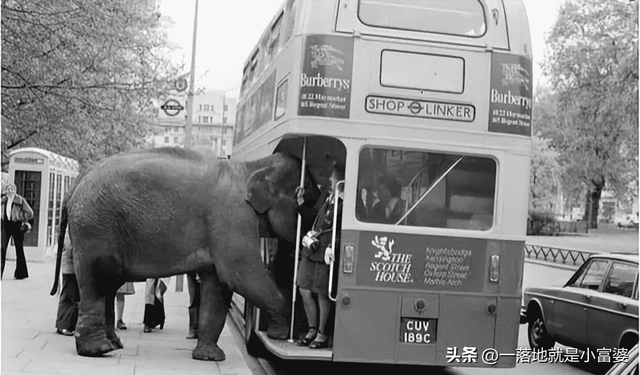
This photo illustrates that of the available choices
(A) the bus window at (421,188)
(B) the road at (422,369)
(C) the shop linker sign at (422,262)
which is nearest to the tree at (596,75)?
(B) the road at (422,369)

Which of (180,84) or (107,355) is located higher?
(180,84)

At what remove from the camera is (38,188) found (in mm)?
20266

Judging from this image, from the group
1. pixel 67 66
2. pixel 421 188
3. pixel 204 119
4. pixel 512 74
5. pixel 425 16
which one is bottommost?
pixel 421 188

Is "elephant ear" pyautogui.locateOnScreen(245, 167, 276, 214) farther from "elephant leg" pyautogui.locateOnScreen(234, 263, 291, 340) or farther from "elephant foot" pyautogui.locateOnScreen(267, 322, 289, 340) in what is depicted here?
"elephant foot" pyautogui.locateOnScreen(267, 322, 289, 340)

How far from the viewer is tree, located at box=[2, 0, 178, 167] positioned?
46.4 ft

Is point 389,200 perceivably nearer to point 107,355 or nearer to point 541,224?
point 107,355

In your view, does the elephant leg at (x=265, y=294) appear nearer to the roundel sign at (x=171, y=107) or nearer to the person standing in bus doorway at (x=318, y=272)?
the person standing in bus doorway at (x=318, y=272)

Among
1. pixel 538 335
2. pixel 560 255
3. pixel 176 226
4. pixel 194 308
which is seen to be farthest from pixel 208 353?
pixel 560 255

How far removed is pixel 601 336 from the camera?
9.75 m

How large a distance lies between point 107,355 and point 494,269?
13.9 ft

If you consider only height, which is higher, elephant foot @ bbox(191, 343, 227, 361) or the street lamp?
the street lamp

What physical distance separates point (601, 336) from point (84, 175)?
241 inches

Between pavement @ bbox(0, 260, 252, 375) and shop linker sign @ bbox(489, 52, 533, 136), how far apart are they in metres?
3.62

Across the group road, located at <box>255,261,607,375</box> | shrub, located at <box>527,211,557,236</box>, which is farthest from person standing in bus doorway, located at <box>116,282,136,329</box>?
shrub, located at <box>527,211,557,236</box>
